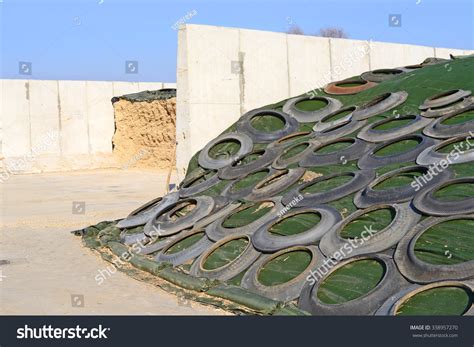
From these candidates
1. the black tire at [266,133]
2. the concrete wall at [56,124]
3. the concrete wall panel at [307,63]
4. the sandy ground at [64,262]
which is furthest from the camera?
the concrete wall at [56,124]

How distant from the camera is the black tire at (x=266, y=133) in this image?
12.4 meters

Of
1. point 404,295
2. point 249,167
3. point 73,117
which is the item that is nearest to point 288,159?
point 249,167

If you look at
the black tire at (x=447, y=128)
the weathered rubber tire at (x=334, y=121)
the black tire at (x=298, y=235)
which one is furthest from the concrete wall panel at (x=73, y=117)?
the black tire at (x=298, y=235)

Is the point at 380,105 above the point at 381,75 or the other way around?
the other way around

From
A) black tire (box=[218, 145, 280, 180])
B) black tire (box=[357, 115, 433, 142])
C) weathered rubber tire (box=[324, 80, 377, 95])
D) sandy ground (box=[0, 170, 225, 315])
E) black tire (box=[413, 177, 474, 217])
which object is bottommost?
sandy ground (box=[0, 170, 225, 315])

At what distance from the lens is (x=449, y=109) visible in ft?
33.6

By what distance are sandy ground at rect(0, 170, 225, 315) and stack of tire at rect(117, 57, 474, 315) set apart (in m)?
0.85

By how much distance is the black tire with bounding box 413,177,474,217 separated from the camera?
278 inches

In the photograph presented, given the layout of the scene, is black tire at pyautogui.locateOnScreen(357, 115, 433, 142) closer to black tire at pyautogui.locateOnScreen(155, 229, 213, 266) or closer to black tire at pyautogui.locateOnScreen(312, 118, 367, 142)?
black tire at pyautogui.locateOnScreen(312, 118, 367, 142)

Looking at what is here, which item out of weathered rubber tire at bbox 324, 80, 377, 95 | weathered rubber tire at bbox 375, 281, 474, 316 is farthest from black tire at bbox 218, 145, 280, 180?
weathered rubber tire at bbox 375, 281, 474, 316

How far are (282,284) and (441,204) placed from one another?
2042mm

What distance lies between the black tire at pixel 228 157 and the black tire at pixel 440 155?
3944mm

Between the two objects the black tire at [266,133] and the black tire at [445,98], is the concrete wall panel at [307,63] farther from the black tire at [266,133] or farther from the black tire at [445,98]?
the black tire at [445,98]

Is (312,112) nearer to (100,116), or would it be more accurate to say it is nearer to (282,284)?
(282,284)
